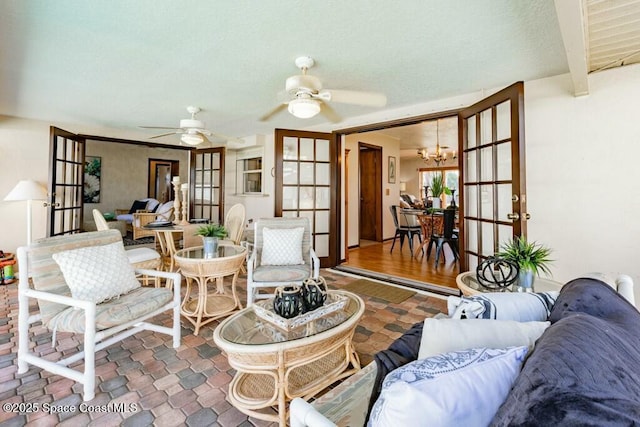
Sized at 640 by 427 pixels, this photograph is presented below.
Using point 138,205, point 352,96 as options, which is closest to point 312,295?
point 352,96

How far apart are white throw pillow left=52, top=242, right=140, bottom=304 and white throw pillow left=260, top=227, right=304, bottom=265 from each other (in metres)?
1.18

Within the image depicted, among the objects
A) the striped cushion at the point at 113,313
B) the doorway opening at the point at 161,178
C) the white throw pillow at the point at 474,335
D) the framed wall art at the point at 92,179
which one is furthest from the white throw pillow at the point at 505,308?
the doorway opening at the point at 161,178

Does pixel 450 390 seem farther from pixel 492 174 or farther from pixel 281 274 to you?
pixel 492 174

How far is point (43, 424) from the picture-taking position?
1424 millimetres

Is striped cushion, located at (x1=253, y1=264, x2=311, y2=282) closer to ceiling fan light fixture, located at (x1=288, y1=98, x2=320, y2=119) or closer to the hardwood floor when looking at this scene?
ceiling fan light fixture, located at (x1=288, y1=98, x2=320, y2=119)

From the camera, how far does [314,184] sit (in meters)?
4.50

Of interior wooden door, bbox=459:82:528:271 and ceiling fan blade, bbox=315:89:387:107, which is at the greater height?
ceiling fan blade, bbox=315:89:387:107

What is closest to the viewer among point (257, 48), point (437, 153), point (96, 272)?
point (96, 272)

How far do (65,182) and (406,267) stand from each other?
5.23 metres

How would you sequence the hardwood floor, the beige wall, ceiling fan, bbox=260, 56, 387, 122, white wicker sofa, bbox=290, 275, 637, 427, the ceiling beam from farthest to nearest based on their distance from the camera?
the beige wall < the hardwood floor < ceiling fan, bbox=260, 56, 387, 122 < the ceiling beam < white wicker sofa, bbox=290, 275, 637, 427

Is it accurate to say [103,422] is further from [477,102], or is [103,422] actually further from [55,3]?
[477,102]

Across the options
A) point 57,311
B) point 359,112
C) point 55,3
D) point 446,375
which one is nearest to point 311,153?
point 359,112

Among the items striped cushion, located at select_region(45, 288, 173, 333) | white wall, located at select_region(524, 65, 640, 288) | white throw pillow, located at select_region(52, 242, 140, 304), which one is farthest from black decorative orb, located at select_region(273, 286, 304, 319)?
white wall, located at select_region(524, 65, 640, 288)

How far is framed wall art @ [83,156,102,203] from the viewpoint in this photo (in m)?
7.43
